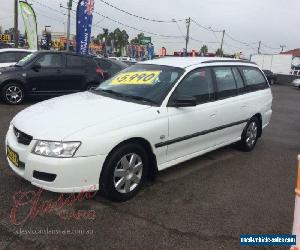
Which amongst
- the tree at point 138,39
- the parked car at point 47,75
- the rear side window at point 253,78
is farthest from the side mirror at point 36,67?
the tree at point 138,39

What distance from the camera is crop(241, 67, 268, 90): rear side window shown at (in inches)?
259

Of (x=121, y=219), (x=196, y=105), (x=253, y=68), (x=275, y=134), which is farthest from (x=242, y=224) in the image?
(x=275, y=134)

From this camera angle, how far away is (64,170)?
3.68m

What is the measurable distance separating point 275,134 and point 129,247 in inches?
251

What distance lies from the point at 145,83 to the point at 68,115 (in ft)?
4.26

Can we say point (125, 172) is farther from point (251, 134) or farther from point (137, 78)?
point (251, 134)

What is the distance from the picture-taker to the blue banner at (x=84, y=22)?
16.5 metres

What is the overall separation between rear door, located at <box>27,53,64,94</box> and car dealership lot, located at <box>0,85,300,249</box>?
14.4 ft

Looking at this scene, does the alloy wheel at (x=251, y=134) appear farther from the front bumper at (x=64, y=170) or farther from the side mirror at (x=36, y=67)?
the side mirror at (x=36, y=67)

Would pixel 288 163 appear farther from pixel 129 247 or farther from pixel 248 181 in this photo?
pixel 129 247

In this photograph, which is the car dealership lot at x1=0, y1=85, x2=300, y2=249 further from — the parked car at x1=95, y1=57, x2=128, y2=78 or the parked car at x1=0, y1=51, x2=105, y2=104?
the parked car at x1=95, y1=57, x2=128, y2=78

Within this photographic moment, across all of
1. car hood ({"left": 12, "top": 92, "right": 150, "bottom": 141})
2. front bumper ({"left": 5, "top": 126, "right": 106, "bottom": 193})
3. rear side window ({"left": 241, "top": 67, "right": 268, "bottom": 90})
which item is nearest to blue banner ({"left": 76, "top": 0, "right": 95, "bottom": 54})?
rear side window ({"left": 241, "top": 67, "right": 268, "bottom": 90})

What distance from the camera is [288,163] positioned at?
629cm

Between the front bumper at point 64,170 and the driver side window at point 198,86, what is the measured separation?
162cm
